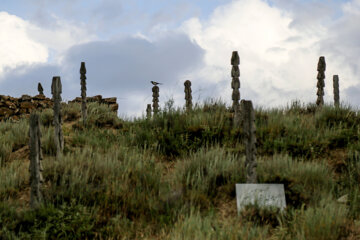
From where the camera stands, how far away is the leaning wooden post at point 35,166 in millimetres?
7739

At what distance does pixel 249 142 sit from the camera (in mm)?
8281

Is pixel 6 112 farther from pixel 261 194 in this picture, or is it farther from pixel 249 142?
pixel 261 194

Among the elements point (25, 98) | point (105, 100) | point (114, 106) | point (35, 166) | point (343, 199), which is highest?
point (25, 98)

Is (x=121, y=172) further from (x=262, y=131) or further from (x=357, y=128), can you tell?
(x=357, y=128)

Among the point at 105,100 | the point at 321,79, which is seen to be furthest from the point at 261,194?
the point at 105,100

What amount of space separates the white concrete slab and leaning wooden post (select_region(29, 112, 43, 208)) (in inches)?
148

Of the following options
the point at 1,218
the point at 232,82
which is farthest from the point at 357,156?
the point at 1,218

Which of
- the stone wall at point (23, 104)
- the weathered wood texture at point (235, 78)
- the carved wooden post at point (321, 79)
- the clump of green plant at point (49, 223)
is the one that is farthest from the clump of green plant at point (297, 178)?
the stone wall at point (23, 104)

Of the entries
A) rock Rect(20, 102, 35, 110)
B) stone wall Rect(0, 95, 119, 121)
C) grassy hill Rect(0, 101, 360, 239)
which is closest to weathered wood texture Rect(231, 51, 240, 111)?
grassy hill Rect(0, 101, 360, 239)

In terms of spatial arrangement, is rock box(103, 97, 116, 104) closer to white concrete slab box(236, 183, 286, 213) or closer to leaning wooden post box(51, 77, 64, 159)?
leaning wooden post box(51, 77, 64, 159)

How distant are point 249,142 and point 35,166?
421cm

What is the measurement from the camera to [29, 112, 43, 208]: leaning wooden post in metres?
7.74

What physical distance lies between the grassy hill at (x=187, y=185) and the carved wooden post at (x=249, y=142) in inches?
15.8

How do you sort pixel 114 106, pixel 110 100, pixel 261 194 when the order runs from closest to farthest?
pixel 261 194 < pixel 114 106 < pixel 110 100
